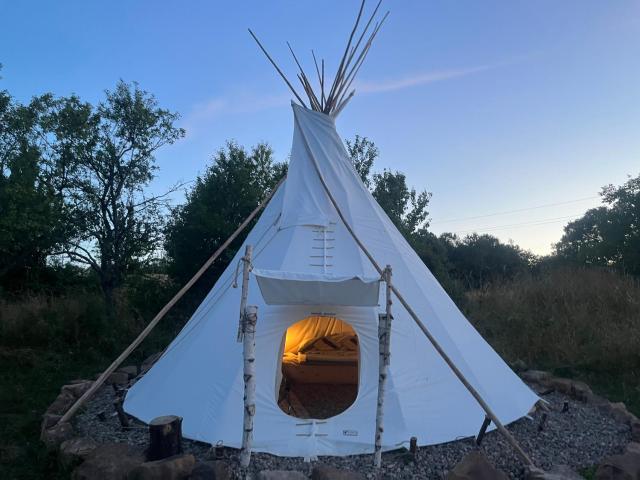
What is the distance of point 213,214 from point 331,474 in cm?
779

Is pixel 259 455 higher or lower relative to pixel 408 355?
lower

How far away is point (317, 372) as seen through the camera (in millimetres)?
5844

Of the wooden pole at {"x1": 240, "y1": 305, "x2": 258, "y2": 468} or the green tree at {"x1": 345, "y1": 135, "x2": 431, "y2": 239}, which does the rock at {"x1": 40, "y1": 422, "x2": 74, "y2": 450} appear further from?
the green tree at {"x1": 345, "y1": 135, "x2": 431, "y2": 239}

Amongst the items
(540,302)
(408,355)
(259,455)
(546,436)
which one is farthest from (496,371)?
(540,302)

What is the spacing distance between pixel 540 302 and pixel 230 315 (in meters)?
7.08

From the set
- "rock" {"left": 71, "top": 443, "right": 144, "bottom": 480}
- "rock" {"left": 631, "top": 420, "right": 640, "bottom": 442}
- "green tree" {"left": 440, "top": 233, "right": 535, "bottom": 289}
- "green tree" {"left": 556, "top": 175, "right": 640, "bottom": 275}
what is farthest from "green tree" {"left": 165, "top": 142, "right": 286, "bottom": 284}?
"green tree" {"left": 440, "top": 233, "right": 535, "bottom": 289}

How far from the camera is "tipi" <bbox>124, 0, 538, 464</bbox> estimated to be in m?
3.88

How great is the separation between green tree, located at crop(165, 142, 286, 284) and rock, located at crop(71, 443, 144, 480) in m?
6.71

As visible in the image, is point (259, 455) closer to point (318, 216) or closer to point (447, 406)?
point (447, 406)

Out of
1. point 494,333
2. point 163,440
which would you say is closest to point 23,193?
point 163,440

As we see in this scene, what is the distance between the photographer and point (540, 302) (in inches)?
375

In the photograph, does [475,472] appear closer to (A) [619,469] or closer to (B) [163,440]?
(A) [619,469]

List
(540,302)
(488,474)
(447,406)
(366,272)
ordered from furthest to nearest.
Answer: (540,302) < (366,272) < (447,406) < (488,474)

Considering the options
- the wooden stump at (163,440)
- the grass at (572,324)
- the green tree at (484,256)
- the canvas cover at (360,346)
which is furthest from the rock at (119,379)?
the green tree at (484,256)
